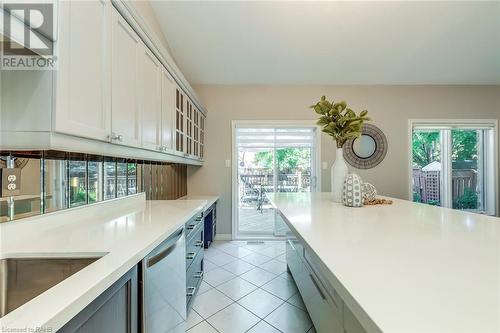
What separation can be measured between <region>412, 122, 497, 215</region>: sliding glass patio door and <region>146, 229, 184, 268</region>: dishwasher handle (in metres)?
4.35

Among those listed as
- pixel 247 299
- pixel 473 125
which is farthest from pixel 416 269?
pixel 473 125

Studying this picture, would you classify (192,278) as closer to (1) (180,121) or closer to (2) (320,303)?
(2) (320,303)

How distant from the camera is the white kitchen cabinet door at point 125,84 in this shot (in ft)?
4.40

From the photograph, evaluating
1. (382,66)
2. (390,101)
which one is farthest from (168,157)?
(390,101)

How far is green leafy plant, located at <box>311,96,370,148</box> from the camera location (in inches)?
69.8

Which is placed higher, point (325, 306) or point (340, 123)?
point (340, 123)

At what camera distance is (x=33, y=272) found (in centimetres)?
85

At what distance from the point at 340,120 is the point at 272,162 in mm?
2409

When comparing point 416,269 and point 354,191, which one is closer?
point 416,269

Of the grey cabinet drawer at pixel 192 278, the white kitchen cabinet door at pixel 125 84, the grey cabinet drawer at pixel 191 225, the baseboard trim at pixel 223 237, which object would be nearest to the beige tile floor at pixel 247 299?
the grey cabinet drawer at pixel 192 278

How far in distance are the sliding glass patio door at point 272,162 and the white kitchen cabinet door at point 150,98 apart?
208cm

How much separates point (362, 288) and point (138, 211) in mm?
1619

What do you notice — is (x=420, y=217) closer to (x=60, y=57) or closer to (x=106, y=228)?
(x=106, y=228)

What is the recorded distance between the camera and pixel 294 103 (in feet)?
13.1
